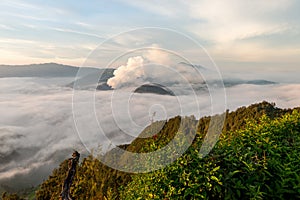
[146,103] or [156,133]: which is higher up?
[146,103]

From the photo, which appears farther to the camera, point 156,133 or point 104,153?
point 104,153

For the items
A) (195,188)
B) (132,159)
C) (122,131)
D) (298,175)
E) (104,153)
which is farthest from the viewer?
(104,153)

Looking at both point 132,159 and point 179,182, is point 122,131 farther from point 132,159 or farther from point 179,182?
point 179,182

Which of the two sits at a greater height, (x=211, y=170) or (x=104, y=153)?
(x=211, y=170)

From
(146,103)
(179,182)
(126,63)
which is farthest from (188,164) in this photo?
(126,63)

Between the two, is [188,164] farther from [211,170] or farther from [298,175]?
[298,175]

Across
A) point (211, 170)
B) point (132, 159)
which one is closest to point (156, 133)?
point (132, 159)

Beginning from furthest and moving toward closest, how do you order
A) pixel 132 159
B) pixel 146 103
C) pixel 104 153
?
pixel 104 153
pixel 146 103
pixel 132 159

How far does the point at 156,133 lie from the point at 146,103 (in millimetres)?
919

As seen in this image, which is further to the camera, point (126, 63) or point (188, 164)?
point (126, 63)

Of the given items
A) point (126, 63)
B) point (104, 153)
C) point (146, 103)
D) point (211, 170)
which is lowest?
point (104, 153)

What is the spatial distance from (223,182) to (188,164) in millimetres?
437

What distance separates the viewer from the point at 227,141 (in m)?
5.11

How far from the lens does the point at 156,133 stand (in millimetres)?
4605
